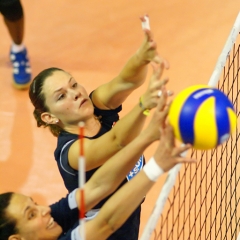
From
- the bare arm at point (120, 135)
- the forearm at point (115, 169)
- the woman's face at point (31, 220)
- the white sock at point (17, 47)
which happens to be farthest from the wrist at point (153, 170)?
the white sock at point (17, 47)

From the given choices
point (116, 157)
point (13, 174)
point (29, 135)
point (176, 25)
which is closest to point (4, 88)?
point (29, 135)

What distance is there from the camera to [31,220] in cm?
177

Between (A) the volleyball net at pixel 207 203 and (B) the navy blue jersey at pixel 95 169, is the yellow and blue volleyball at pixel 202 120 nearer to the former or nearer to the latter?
(B) the navy blue jersey at pixel 95 169

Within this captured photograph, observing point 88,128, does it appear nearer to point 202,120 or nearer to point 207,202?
point 202,120

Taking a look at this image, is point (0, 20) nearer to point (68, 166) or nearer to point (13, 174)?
point (13, 174)

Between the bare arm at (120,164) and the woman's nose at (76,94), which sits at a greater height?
the woman's nose at (76,94)

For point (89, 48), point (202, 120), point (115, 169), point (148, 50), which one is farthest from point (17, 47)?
point (202, 120)

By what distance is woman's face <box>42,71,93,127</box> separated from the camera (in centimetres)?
204

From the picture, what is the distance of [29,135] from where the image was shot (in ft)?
11.4

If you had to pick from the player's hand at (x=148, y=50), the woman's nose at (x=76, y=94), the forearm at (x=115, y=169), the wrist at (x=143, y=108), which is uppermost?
the player's hand at (x=148, y=50)

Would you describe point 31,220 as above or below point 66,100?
below

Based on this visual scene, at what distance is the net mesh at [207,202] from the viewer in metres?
2.82

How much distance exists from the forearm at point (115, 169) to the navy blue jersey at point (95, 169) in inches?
10.6

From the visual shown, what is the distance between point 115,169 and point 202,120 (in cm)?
32
